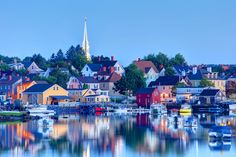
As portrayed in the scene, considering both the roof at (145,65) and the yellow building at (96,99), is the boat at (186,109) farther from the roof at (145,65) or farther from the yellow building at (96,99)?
the roof at (145,65)

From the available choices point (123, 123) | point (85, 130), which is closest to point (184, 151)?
point (85, 130)

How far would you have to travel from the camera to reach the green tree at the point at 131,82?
124500 millimetres

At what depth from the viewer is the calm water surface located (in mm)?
53912

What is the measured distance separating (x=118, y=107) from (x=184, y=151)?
198 ft

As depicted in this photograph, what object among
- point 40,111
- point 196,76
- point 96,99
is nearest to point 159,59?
point 196,76

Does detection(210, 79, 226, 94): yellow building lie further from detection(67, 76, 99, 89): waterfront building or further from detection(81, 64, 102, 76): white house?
detection(81, 64, 102, 76): white house

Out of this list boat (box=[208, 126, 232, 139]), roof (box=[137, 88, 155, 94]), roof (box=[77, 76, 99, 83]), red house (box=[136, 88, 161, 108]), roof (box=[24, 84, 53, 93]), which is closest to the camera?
boat (box=[208, 126, 232, 139])

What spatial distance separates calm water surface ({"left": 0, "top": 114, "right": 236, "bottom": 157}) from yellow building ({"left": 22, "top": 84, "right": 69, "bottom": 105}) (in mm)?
33581

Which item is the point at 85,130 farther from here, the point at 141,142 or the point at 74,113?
the point at 74,113

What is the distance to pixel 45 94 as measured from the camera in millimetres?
115375

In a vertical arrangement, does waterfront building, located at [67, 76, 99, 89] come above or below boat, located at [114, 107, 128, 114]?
above

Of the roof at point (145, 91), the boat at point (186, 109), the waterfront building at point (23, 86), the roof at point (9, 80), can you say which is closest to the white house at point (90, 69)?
the roof at point (9, 80)

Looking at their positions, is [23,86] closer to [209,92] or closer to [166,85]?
[166,85]

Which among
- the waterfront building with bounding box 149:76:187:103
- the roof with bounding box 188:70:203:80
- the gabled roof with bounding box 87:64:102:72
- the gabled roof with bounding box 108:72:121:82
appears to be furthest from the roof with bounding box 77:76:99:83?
the roof with bounding box 188:70:203:80
